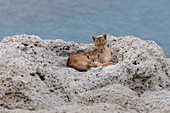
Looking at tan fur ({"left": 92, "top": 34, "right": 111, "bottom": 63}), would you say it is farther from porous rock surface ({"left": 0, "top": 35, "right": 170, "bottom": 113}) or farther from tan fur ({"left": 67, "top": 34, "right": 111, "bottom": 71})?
porous rock surface ({"left": 0, "top": 35, "right": 170, "bottom": 113})

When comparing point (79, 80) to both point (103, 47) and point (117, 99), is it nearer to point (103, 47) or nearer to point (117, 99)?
point (117, 99)

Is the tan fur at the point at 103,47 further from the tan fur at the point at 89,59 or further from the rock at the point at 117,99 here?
the rock at the point at 117,99

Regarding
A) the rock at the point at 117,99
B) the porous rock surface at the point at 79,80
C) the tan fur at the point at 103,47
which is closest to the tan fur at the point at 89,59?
the tan fur at the point at 103,47

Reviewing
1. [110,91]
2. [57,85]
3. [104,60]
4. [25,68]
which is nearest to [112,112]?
[110,91]

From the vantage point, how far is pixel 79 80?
7.69 m

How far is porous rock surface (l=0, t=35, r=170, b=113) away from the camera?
175 inches

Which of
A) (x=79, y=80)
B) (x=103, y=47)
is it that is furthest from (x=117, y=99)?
(x=103, y=47)

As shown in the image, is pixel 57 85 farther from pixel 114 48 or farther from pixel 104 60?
pixel 114 48

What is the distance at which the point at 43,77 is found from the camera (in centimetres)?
507

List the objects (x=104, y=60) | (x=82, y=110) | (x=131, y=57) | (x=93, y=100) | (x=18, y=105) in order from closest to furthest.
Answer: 1. (x=82, y=110)
2. (x=18, y=105)
3. (x=93, y=100)
4. (x=131, y=57)
5. (x=104, y=60)

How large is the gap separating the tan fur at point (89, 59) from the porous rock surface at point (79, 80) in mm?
461

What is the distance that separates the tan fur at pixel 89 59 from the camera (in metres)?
10.7

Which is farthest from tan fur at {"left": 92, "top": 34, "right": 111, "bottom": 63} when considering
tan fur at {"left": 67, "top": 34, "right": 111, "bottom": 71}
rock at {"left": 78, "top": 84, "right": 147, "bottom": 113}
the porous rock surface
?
rock at {"left": 78, "top": 84, "right": 147, "bottom": 113}

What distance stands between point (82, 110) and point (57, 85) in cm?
144
